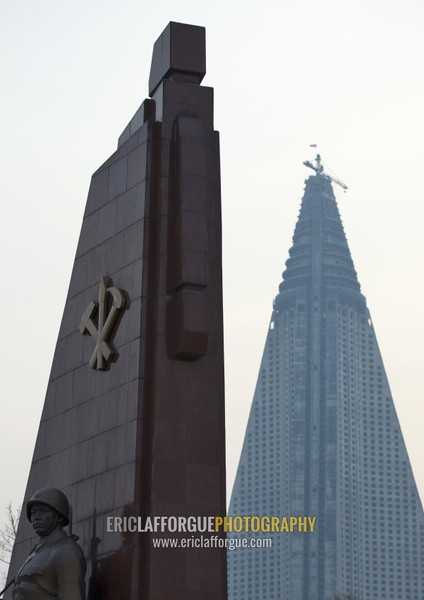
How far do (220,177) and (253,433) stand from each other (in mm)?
144428

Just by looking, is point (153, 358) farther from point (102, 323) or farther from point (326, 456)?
point (326, 456)

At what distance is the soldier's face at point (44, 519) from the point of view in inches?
438

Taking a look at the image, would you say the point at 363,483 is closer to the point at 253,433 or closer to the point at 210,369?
the point at 253,433

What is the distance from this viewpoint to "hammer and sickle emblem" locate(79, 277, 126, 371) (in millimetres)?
12023

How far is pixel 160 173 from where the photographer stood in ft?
39.6

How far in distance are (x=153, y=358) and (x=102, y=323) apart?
1117 mm

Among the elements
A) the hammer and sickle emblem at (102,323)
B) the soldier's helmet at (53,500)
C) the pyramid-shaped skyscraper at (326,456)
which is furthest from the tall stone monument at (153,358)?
the pyramid-shaped skyscraper at (326,456)

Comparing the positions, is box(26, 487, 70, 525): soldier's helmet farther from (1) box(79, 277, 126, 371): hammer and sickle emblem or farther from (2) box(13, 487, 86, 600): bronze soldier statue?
(1) box(79, 277, 126, 371): hammer and sickle emblem

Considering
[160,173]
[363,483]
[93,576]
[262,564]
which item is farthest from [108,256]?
[363,483]

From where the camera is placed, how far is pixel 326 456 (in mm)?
151750

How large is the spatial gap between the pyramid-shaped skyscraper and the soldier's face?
5134 inches

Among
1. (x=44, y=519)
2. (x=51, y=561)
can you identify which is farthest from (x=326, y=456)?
(x=51, y=561)

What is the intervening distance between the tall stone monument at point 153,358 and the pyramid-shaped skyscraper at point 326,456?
129m

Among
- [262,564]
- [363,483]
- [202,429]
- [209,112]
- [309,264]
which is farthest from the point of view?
[309,264]
